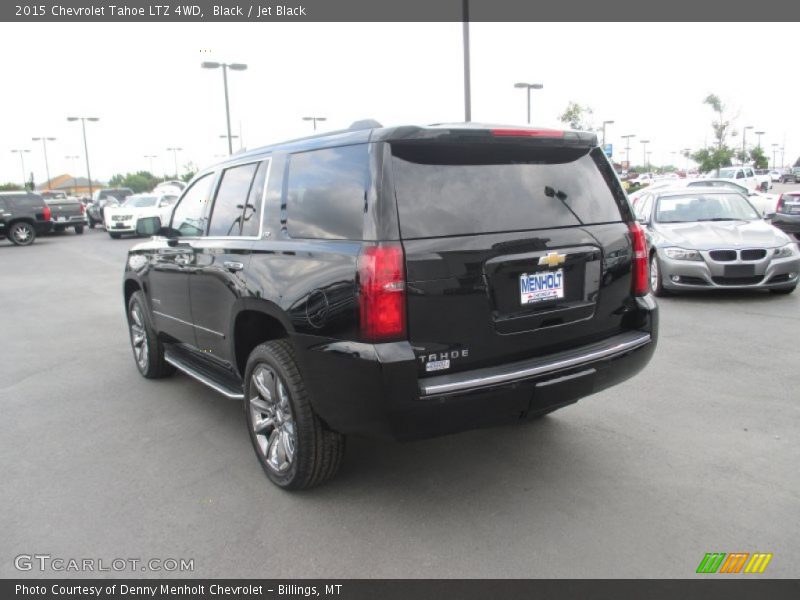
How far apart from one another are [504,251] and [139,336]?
4.19 metres

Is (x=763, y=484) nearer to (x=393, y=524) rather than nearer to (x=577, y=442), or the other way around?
(x=577, y=442)

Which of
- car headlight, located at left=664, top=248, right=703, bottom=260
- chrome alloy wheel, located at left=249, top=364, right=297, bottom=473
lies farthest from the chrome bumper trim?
car headlight, located at left=664, top=248, right=703, bottom=260

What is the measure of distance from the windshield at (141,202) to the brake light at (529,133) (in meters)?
24.8

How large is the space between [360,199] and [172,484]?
2.04m

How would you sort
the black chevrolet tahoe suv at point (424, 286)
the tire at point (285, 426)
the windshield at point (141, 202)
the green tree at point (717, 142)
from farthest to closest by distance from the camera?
the green tree at point (717, 142) → the windshield at point (141, 202) → the tire at point (285, 426) → the black chevrolet tahoe suv at point (424, 286)

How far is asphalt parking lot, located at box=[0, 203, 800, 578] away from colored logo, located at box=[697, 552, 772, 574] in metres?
0.04

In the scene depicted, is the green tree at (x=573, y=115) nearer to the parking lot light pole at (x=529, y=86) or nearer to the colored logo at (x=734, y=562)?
the parking lot light pole at (x=529, y=86)

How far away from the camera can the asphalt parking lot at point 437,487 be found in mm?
2943

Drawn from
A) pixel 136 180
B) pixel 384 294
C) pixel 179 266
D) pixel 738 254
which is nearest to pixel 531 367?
pixel 384 294

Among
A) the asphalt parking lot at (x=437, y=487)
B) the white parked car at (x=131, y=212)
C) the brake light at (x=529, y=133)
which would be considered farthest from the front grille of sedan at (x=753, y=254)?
the white parked car at (x=131, y=212)

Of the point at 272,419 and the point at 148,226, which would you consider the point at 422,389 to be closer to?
the point at 272,419

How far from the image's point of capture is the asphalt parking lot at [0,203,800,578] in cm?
294

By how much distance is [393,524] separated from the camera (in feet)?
10.6
